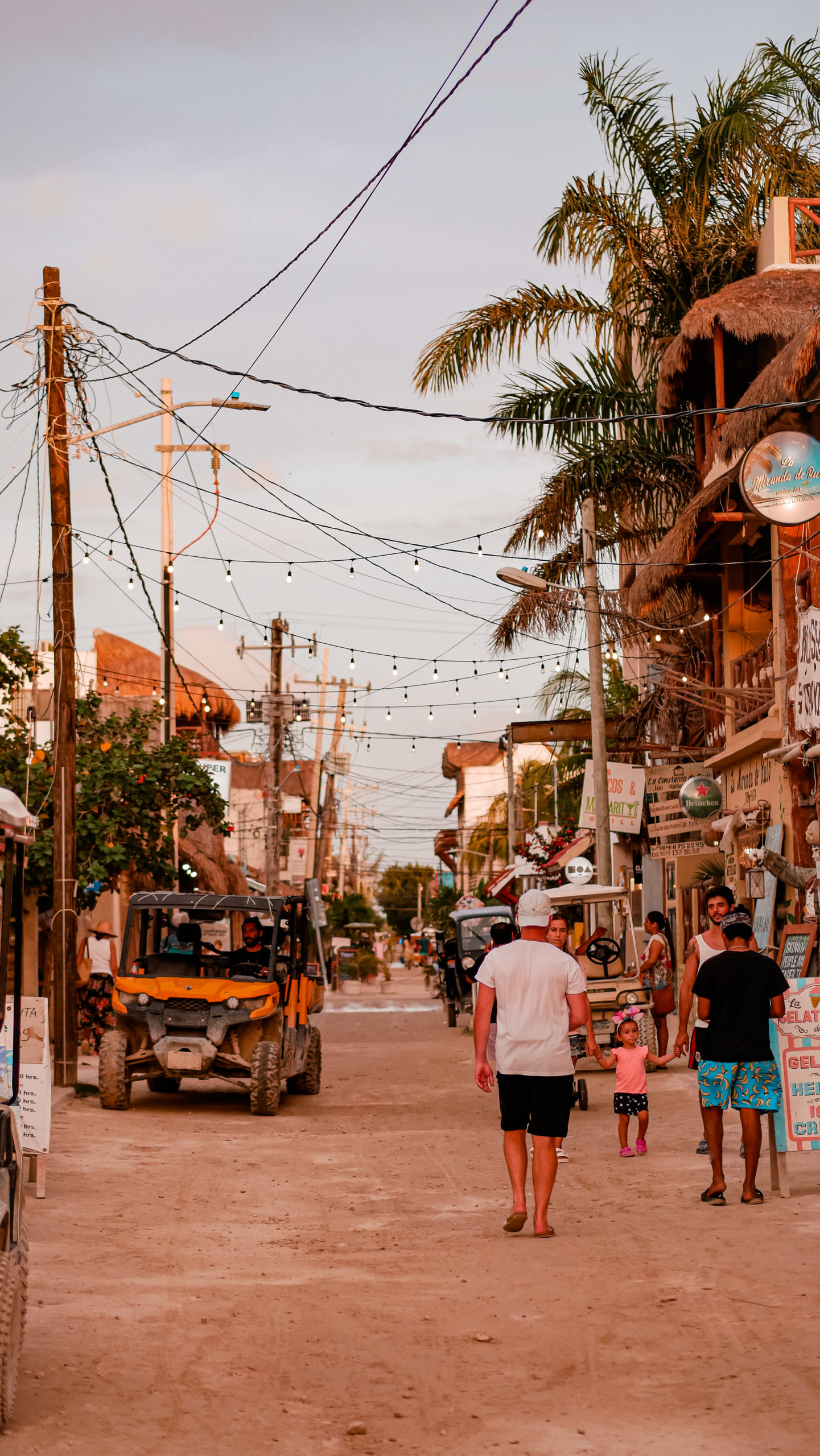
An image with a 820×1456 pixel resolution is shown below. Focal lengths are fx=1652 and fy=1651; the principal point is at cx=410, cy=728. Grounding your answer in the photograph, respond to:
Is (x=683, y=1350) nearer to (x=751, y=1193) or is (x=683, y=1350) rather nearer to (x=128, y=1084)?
(x=751, y=1193)

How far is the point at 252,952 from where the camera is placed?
16.6 meters

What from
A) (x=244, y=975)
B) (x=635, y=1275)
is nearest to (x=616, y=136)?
(x=244, y=975)

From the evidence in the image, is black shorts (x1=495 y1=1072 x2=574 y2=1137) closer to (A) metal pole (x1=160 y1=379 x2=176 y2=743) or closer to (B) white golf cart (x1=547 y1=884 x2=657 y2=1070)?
(B) white golf cart (x1=547 y1=884 x2=657 y2=1070)

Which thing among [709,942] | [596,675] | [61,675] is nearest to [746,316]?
[596,675]

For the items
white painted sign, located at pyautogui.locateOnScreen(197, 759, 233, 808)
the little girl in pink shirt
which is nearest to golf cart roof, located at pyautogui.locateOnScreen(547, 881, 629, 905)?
the little girl in pink shirt

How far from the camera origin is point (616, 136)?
26.1 meters

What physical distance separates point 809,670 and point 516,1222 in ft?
33.9

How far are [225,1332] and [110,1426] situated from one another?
54.1 inches

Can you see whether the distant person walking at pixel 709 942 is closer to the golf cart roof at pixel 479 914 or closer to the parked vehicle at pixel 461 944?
the parked vehicle at pixel 461 944

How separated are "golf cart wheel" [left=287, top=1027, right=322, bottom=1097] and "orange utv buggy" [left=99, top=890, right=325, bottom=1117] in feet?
1.00

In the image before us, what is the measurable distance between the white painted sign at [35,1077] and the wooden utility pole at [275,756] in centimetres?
3189

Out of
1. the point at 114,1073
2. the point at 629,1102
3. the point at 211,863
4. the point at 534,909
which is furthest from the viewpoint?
the point at 211,863

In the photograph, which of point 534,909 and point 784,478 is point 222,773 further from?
point 534,909

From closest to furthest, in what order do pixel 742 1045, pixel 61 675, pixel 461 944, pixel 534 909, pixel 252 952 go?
pixel 534 909, pixel 742 1045, pixel 252 952, pixel 61 675, pixel 461 944
